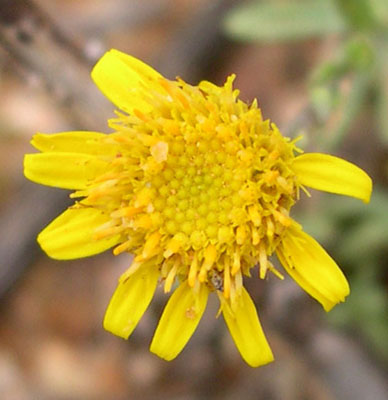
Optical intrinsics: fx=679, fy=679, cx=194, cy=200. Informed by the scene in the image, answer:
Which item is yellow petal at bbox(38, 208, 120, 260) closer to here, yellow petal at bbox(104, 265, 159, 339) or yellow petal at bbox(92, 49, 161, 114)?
yellow petal at bbox(104, 265, 159, 339)

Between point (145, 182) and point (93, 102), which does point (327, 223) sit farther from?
point (145, 182)

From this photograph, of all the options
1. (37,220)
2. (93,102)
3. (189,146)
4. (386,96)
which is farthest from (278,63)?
(189,146)

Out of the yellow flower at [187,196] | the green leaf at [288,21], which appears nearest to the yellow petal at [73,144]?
the yellow flower at [187,196]

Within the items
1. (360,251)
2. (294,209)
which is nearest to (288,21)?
(294,209)

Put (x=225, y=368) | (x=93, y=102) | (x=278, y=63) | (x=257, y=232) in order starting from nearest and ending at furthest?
(x=257, y=232), (x=93, y=102), (x=225, y=368), (x=278, y=63)

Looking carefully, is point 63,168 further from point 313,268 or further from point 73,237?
point 313,268

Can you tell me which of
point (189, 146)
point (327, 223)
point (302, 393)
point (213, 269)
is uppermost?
point (189, 146)
